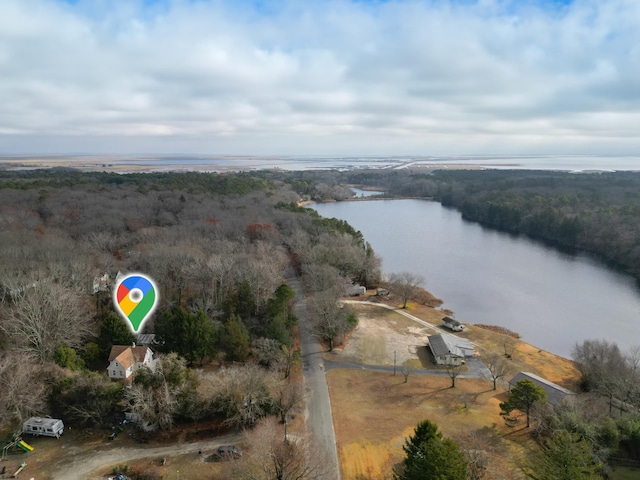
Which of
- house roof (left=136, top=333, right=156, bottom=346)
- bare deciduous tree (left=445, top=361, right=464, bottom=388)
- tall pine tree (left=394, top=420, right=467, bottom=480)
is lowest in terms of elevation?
bare deciduous tree (left=445, top=361, right=464, bottom=388)

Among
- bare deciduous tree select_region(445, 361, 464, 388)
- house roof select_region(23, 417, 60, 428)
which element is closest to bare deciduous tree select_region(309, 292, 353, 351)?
bare deciduous tree select_region(445, 361, 464, 388)

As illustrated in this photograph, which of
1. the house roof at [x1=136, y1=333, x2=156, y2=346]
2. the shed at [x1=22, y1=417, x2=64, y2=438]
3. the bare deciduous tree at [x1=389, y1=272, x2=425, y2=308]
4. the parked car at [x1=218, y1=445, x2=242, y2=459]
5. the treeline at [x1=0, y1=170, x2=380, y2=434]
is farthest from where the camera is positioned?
the bare deciduous tree at [x1=389, y1=272, x2=425, y2=308]

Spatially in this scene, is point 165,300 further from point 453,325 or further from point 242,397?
point 453,325

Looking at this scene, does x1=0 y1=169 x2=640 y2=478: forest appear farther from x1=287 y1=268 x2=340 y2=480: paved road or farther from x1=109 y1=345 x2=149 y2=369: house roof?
x1=109 y1=345 x2=149 y2=369: house roof

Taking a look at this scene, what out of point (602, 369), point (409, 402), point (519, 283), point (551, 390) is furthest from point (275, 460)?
point (519, 283)

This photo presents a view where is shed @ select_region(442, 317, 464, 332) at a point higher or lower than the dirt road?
higher

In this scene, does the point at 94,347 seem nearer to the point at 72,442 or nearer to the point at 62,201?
the point at 72,442

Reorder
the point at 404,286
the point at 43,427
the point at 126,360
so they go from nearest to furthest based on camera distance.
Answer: the point at 43,427
the point at 126,360
the point at 404,286
